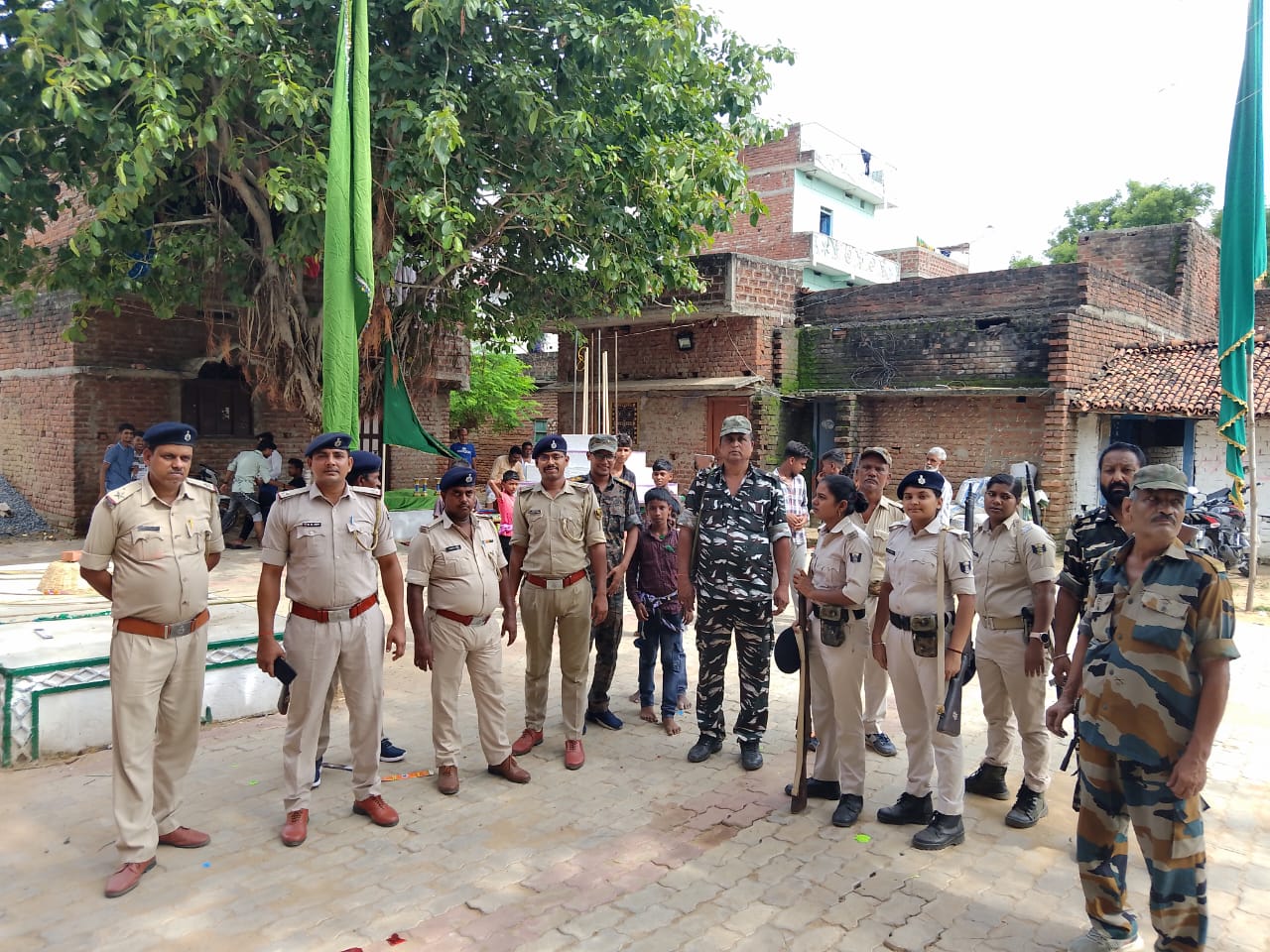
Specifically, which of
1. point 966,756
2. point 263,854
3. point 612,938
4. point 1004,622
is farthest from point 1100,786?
point 263,854

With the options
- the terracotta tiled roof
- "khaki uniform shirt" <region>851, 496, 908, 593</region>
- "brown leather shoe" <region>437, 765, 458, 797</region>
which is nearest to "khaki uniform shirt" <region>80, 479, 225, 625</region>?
"brown leather shoe" <region>437, 765, 458, 797</region>

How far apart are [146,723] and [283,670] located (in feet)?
1.82

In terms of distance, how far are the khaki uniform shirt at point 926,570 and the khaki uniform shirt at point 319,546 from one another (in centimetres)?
248

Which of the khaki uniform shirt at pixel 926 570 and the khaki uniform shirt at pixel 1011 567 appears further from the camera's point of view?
the khaki uniform shirt at pixel 1011 567

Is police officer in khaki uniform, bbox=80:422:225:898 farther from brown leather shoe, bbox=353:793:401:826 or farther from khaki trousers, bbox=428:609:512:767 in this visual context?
khaki trousers, bbox=428:609:512:767

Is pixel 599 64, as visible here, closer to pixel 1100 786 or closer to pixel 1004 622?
pixel 1004 622

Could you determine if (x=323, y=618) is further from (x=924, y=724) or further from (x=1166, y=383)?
(x=1166, y=383)

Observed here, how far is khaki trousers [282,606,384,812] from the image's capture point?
3.91m

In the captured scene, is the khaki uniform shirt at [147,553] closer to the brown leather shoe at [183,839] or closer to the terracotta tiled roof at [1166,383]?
the brown leather shoe at [183,839]

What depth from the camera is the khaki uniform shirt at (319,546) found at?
3916 mm

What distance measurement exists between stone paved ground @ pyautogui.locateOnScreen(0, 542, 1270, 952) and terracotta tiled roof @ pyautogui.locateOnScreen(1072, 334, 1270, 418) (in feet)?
31.2

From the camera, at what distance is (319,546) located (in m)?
3.93

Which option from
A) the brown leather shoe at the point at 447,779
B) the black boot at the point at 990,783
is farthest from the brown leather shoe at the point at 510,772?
the black boot at the point at 990,783

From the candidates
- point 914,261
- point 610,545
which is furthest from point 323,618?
point 914,261
